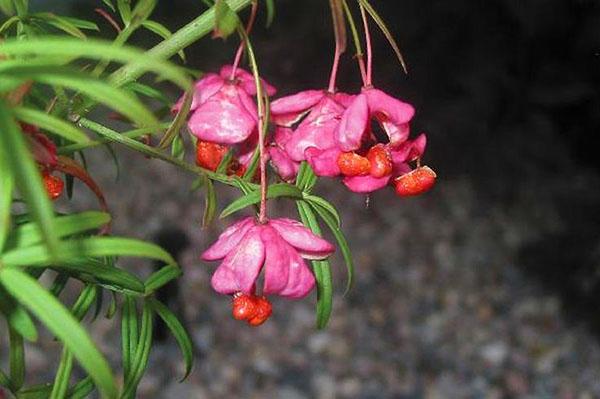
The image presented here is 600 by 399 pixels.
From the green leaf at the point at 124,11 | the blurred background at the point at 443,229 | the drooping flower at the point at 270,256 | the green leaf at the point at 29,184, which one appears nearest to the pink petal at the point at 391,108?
the drooping flower at the point at 270,256

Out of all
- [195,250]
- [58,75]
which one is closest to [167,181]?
→ [195,250]

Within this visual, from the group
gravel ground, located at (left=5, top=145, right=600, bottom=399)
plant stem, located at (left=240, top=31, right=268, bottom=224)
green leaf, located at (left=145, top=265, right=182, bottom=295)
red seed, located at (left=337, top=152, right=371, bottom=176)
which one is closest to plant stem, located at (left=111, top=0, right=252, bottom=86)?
plant stem, located at (left=240, top=31, right=268, bottom=224)

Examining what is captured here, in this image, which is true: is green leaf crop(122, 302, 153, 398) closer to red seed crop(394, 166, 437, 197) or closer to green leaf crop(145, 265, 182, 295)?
green leaf crop(145, 265, 182, 295)

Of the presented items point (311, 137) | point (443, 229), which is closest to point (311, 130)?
point (311, 137)

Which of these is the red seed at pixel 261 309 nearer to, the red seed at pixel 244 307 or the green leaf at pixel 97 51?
the red seed at pixel 244 307

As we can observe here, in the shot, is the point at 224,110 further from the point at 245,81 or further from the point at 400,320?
the point at 400,320
